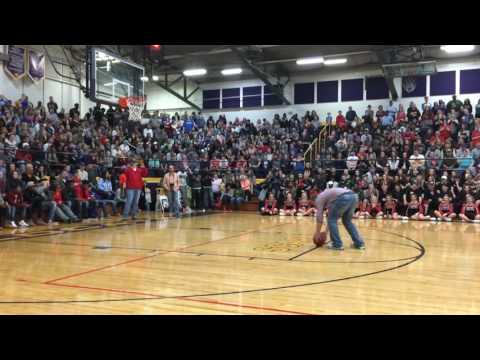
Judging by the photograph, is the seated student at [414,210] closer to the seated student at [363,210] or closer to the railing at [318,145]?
the seated student at [363,210]

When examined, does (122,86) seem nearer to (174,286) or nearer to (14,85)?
(14,85)

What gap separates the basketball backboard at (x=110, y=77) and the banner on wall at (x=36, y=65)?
667 cm

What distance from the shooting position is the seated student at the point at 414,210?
13.9 meters

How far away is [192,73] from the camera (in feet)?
82.2

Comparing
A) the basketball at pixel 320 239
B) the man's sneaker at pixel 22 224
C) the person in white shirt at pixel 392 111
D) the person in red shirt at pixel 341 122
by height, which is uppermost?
the person in white shirt at pixel 392 111

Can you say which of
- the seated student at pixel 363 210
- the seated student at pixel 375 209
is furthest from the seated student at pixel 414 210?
the seated student at pixel 363 210

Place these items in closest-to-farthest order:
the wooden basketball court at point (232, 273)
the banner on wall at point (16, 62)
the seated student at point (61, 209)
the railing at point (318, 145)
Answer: the wooden basketball court at point (232, 273) → the seated student at point (61, 209) → the banner on wall at point (16, 62) → the railing at point (318, 145)

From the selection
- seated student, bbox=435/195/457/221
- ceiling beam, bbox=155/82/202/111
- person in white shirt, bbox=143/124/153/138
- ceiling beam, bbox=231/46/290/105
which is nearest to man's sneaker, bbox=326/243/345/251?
seated student, bbox=435/195/457/221

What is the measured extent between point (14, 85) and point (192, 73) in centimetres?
911

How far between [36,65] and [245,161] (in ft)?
36.4

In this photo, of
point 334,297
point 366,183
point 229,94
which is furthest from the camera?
point 229,94
